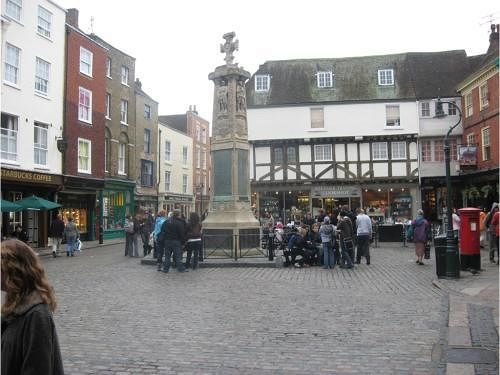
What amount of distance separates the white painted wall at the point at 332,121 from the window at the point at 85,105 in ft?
36.9

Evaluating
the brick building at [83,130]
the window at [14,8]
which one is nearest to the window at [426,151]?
the brick building at [83,130]

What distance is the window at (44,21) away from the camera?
971 inches

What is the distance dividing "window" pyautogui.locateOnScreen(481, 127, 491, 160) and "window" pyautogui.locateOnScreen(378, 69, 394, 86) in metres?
7.93

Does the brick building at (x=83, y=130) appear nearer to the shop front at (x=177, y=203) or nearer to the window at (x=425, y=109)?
the shop front at (x=177, y=203)

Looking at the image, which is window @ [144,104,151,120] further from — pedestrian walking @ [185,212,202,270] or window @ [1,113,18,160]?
pedestrian walking @ [185,212,202,270]

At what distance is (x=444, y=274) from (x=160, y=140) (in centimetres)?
3348

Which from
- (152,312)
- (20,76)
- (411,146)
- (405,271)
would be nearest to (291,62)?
(411,146)

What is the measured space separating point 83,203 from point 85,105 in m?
5.68

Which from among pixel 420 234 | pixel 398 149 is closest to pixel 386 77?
pixel 398 149

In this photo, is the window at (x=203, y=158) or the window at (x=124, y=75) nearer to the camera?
the window at (x=124, y=75)

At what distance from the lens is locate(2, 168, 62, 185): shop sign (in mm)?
21575

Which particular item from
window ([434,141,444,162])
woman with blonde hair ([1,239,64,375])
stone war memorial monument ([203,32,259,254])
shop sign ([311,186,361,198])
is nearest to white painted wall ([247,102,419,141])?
window ([434,141,444,162])

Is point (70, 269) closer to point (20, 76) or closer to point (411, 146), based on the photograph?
point (20, 76)

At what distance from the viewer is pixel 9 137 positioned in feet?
73.5
